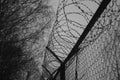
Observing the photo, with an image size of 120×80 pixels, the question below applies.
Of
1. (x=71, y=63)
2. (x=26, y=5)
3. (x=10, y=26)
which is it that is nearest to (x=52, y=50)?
(x=71, y=63)

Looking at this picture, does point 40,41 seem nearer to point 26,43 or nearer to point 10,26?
point 26,43

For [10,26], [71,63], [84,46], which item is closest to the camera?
[84,46]

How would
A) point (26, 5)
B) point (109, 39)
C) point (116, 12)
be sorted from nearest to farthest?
point (116, 12)
point (109, 39)
point (26, 5)

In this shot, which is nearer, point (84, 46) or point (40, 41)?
point (84, 46)

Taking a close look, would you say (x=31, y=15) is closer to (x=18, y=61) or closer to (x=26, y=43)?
(x=26, y=43)

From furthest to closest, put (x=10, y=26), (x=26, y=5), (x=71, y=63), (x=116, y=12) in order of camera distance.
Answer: (x=26, y=5)
(x=10, y=26)
(x=71, y=63)
(x=116, y=12)

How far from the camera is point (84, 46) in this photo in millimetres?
1578

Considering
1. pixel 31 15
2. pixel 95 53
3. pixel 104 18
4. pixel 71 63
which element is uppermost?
pixel 104 18

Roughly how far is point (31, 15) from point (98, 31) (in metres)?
5.24

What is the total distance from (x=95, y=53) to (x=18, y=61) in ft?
19.8

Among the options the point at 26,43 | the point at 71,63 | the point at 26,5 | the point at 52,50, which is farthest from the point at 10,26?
the point at 71,63

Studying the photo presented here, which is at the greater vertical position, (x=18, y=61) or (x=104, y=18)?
(x=104, y=18)

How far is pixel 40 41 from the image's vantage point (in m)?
6.95

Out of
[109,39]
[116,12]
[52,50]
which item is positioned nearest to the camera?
[116,12]
